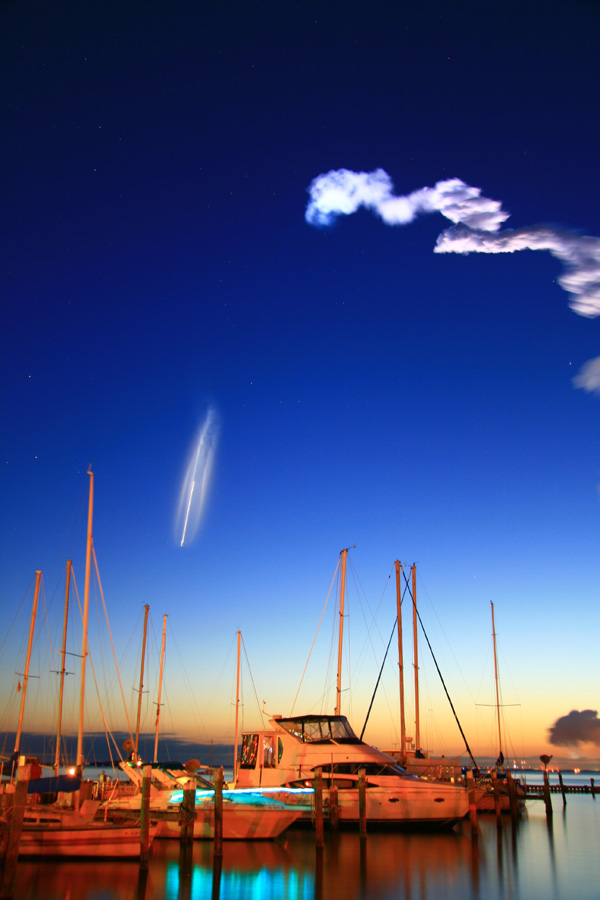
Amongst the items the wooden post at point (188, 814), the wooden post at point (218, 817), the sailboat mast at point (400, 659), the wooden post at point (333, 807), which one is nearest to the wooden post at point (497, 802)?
the sailboat mast at point (400, 659)

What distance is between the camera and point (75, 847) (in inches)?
870

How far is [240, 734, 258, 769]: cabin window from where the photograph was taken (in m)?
31.9

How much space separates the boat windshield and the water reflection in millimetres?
3799

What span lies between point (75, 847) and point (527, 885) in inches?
562

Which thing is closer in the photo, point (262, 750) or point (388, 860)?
point (388, 860)

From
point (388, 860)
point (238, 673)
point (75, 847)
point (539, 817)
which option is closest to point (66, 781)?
point (75, 847)

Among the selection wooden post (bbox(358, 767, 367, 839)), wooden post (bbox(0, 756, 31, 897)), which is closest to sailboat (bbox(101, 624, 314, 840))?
wooden post (bbox(358, 767, 367, 839))

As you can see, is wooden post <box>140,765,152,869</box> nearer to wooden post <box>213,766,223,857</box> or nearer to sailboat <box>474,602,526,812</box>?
wooden post <box>213,766,223,857</box>

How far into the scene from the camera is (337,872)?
21.9 metres

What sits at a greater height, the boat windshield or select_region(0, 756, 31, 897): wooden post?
the boat windshield

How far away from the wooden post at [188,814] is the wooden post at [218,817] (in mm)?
1047

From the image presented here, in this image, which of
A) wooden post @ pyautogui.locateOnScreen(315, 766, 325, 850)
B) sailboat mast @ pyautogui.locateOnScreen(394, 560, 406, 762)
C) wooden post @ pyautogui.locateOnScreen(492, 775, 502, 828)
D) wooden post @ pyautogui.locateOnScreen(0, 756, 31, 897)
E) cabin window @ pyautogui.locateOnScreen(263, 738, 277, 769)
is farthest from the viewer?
sailboat mast @ pyautogui.locateOnScreen(394, 560, 406, 762)

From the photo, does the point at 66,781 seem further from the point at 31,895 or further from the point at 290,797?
the point at 290,797

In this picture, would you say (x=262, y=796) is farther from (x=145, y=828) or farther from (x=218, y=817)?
(x=145, y=828)
